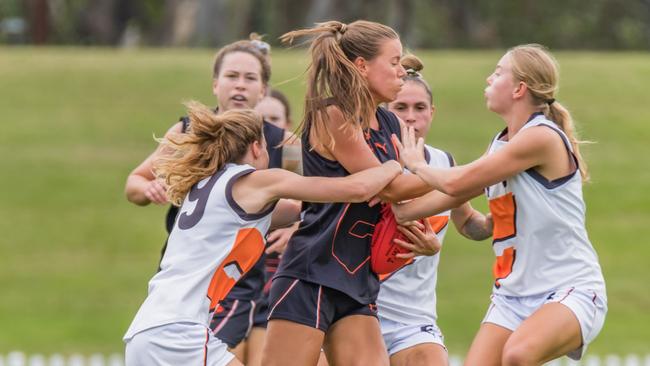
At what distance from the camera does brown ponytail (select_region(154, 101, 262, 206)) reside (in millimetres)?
6199

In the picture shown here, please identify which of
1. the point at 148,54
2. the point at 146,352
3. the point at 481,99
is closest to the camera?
the point at 146,352

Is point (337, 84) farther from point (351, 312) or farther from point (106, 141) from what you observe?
point (106, 141)

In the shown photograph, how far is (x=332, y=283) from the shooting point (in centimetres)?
616

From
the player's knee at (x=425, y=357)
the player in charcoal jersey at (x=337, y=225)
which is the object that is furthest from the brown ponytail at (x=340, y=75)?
the player's knee at (x=425, y=357)

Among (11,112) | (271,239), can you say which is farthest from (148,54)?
(271,239)

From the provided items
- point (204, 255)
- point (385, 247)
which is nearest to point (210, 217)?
point (204, 255)

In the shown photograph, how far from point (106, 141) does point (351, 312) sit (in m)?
19.0

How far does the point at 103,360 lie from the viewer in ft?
47.2

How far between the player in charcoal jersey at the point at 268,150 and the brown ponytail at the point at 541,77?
1.56m

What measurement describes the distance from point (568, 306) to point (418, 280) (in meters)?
0.98

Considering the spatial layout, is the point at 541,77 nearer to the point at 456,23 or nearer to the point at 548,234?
the point at 548,234

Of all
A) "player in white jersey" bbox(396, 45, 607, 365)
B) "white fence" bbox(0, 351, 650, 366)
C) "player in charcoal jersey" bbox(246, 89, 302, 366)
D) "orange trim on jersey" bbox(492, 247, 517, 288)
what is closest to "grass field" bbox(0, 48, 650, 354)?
"white fence" bbox(0, 351, 650, 366)

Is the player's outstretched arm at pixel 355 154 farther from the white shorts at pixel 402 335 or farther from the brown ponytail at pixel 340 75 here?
the white shorts at pixel 402 335

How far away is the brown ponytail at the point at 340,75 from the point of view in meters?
6.21
